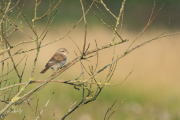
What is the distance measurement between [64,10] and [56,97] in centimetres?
705

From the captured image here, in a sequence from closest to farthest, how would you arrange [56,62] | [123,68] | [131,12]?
1. [56,62]
2. [123,68]
3. [131,12]

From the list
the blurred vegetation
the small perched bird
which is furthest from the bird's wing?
the blurred vegetation

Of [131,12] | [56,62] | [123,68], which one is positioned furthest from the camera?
[131,12]

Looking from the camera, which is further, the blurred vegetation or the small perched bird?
the blurred vegetation

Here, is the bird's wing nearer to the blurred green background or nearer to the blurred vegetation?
the blurred green background

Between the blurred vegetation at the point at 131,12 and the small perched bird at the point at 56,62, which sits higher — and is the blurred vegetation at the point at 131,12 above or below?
above

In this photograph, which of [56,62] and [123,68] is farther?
[123,68]

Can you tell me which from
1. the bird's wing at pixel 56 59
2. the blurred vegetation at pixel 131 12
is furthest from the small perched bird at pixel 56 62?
the blurred vegetation at pixel 131 12

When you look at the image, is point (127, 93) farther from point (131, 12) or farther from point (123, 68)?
point (131, 12)

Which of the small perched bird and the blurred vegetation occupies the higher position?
the blurred vegetation

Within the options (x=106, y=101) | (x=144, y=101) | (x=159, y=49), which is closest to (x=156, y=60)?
(x=159, y=49)

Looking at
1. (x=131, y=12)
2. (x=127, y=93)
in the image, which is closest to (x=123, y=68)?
(x=127, y=93)

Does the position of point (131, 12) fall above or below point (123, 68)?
Result: above

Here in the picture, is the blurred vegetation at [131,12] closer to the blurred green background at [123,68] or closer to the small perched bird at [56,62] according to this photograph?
the blurred green background at [123,68]
